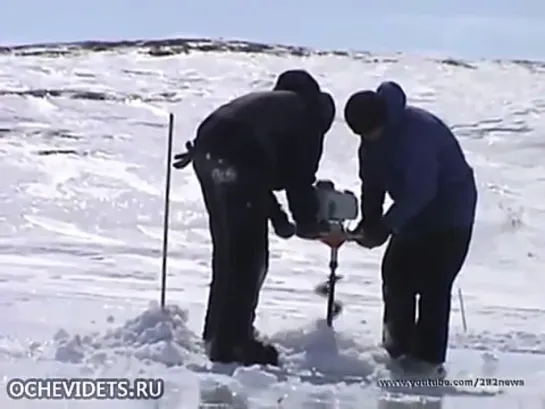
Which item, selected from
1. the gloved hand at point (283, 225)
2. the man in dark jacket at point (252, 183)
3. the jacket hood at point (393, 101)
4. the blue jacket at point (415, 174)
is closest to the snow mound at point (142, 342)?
the man in dark jacket at point (252, 183)

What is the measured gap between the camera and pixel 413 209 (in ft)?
24.3

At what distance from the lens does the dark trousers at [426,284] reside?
7.66 m

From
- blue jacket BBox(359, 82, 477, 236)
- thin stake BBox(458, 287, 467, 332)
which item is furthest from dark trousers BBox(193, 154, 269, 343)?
thin stake BBox(458, 287, 467, 332)

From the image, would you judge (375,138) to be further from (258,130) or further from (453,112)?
(453,112)

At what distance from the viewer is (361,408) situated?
6598 mm

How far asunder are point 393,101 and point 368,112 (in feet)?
0.52

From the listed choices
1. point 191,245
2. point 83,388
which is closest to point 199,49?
point 191,245

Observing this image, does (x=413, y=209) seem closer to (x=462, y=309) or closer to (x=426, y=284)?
(x=426, y=284)

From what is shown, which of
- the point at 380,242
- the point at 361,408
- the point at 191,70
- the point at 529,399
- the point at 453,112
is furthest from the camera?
the point at 191,70

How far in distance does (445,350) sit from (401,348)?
0.85ft

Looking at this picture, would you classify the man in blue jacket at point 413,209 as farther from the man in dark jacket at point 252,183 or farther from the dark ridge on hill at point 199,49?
the dark ridge on hill at point 199,49

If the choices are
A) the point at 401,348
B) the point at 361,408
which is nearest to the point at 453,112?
the point at 401,348

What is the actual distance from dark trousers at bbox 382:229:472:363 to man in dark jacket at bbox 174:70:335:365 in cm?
56

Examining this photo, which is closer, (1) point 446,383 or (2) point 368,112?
(1) point 446,383
